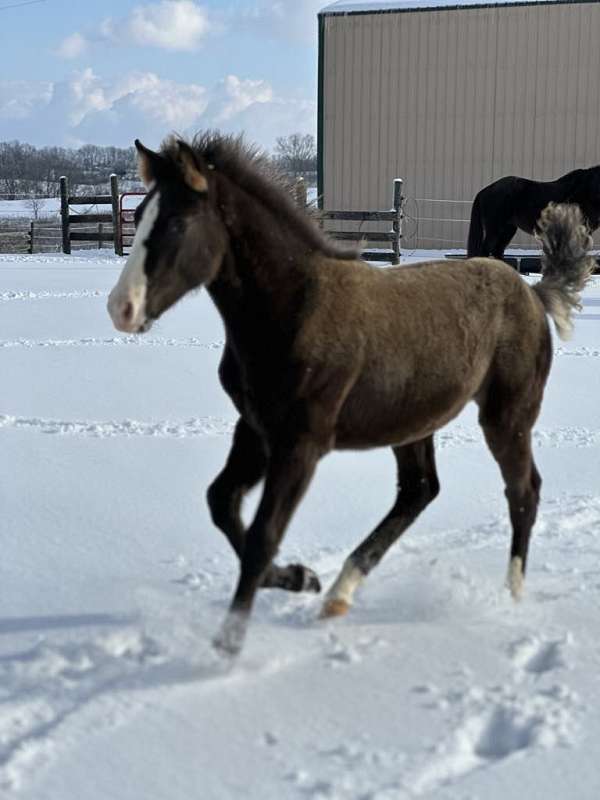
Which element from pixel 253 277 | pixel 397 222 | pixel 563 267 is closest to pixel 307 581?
pixel 253 277

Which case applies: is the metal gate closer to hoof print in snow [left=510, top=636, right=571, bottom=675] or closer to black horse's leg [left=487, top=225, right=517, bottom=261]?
black horse's leg [left=487, top=225, right=517, bottom=261]

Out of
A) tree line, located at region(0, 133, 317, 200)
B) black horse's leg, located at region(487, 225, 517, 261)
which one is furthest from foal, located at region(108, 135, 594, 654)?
tree line, located at region(0, 133, 317, 200)

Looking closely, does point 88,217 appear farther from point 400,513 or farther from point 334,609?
point 334,609

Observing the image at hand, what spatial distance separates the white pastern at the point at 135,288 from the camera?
283cm

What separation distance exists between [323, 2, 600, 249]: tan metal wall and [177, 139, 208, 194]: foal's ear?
734 inches

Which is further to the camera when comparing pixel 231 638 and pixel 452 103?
pixel 452 103

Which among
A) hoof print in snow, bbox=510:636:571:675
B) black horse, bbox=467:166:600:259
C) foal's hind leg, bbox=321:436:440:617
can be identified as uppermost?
black horse, bbox=467:166:600:259

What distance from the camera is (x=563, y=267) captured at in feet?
13.8

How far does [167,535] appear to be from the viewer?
163 inches

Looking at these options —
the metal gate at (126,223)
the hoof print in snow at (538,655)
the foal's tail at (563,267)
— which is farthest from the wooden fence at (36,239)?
the hoof print in snow at (538,655)

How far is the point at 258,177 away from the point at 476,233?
1138 centimetres

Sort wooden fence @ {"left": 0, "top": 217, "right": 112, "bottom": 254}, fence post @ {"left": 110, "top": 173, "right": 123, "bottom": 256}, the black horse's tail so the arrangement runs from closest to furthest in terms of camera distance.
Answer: the black horse's tail → fence post @ {"left": 110, "top": 173, "right": 123, "bottom": 256} → wooden fence @ {"left": 0, "top": 217, "right": 112, "bottom": 254}

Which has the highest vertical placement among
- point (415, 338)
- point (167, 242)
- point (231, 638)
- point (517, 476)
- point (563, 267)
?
point (167, 242)

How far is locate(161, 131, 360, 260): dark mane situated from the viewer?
3.15 metres
